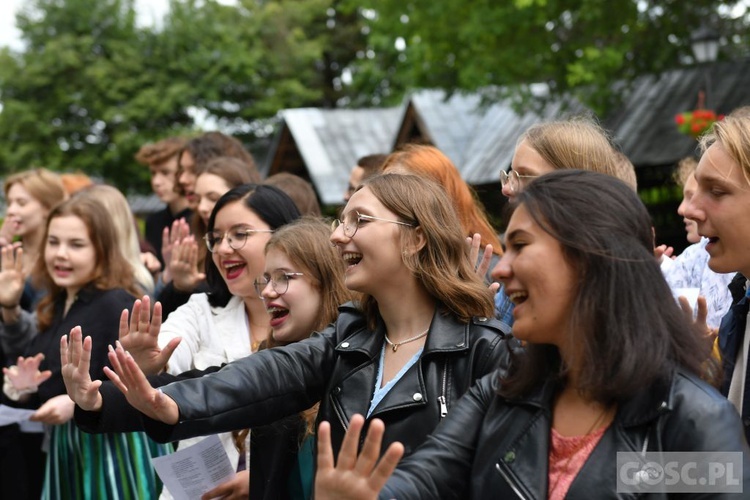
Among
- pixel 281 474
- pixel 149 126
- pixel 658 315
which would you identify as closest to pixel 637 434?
pixel 658 315

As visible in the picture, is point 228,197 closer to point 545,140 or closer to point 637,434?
point 545,140

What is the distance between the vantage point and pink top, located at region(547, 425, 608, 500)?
101 inches

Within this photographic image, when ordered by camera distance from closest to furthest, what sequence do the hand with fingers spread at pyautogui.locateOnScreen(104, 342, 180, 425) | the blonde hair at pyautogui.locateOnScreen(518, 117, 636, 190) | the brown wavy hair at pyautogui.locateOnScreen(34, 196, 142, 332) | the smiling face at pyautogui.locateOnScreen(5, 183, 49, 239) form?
the hand with fingers spread at pyautogui.locateOnScreen(104, 342, 180, 425) → the blonde hair at pyautogui.locateOnScreen(518, 117, 636, 190) → the brown wavy hair at pyautogui.locateOnScreen(34, 196, 142, 332) → the smiling face at pyautogui.locateOnScreen(5, 183, 49, 239)

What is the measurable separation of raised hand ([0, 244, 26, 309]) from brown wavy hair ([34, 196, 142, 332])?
1.43 ft

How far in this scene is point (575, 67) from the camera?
13680 millimetres

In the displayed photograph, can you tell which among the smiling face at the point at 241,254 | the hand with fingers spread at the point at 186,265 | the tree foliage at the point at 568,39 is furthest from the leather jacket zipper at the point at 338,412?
the tree foliage at the point at 568,39

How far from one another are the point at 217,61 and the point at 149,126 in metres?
3.54

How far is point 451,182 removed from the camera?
16.6 ft

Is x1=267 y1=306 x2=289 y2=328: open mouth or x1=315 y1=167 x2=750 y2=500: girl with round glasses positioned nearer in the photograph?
x1=315 y1=167 x2=750 y2=500: girl with round glasses

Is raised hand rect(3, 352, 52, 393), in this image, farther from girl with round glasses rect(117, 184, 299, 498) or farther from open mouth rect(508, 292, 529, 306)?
open mouth rect(508, 292, 529, 306)

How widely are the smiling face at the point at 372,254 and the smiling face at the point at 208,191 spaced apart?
2.61 m

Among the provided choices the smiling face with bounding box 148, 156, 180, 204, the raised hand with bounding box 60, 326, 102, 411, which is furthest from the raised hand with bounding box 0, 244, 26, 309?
the raised hand with bounding box 60, 326, 102, 411

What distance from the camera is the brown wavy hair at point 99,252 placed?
590cm

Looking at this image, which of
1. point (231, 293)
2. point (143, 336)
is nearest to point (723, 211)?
point (143, 336)
